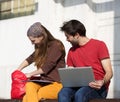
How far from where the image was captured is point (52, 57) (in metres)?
5.59

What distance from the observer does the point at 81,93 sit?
485cm

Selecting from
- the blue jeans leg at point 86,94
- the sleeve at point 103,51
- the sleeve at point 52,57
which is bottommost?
the blue jeans leg at point 86,94

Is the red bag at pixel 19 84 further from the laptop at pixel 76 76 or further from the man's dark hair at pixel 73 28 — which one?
the man's dark hair at pixel 73 28

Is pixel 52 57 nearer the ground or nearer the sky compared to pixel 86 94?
nearer the sky

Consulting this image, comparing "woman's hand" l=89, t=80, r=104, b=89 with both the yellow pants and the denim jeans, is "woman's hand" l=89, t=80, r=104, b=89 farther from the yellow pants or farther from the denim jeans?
the yellow pants

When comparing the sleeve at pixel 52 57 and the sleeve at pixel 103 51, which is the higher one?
the sleeve at pixel 103 51

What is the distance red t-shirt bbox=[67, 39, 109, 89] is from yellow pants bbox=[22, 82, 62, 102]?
0.36 m

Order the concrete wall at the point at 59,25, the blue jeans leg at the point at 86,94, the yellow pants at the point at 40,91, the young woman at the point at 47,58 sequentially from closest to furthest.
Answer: the blue jeans leg at the point at 86,94 < the yellow pants at the point at 40,91 < the young woman at the point at 47,58 < the concrete wall at the point at 59,25

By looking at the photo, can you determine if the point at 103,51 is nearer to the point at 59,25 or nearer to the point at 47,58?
the point at 47,58

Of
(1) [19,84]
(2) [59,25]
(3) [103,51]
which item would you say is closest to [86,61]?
(3) [103,51]

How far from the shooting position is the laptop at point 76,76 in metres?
4.88

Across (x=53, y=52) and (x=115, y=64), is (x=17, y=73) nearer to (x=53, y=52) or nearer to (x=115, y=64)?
(x=53, y=52)

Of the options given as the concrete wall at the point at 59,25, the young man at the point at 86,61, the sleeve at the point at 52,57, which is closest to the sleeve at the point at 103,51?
the young man at the point at 86,61

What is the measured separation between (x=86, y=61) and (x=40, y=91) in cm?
64
